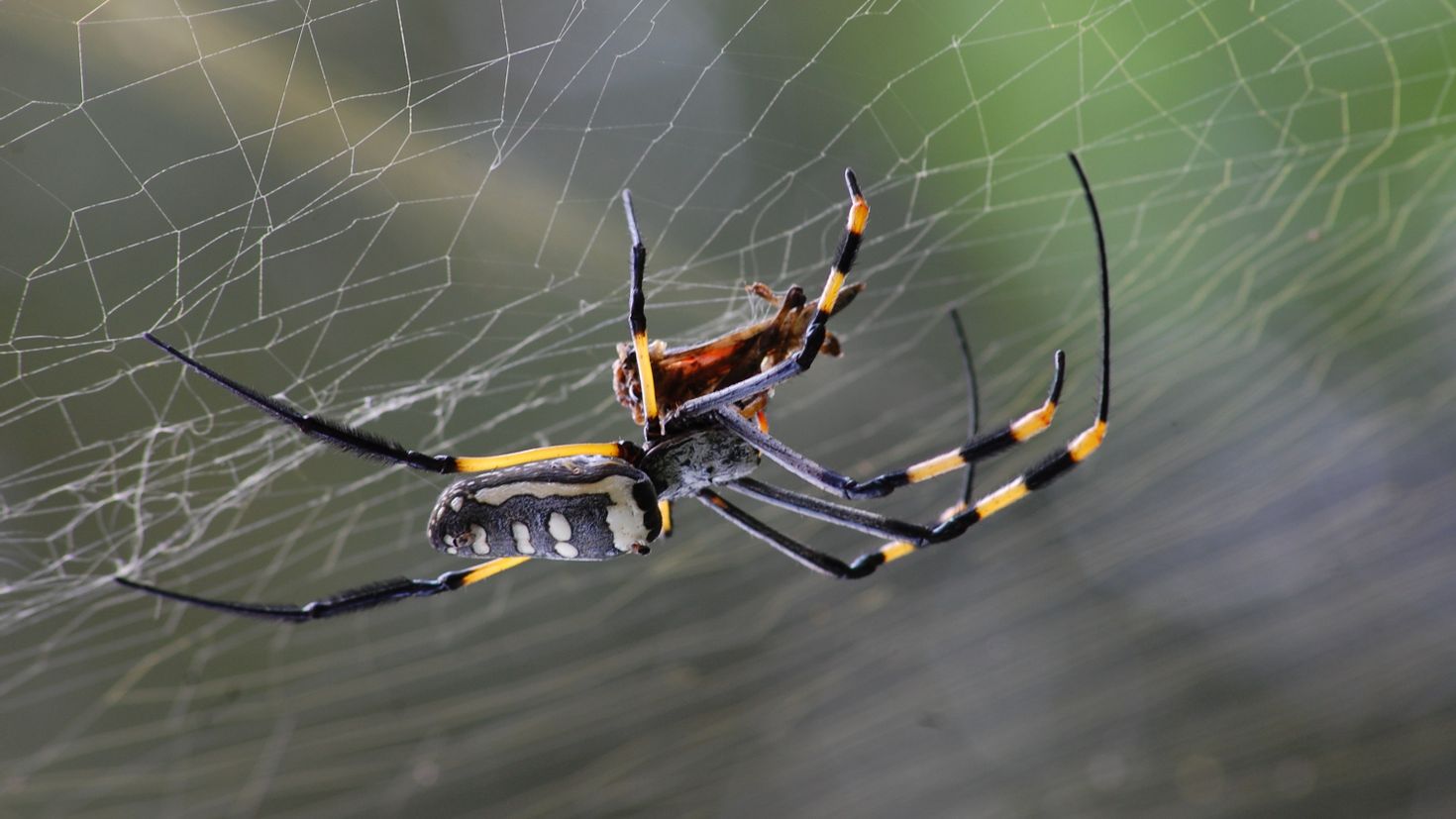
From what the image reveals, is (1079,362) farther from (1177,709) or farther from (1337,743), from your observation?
(1337,743)

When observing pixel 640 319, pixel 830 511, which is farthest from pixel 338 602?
pixel 830 511

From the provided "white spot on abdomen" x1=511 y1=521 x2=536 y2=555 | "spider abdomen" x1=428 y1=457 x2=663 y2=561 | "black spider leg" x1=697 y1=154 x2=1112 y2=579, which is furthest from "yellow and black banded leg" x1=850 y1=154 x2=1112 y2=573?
"white spot on abdomen" x1=511 y1=521 x2=536 y2=555

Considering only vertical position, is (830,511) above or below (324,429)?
below

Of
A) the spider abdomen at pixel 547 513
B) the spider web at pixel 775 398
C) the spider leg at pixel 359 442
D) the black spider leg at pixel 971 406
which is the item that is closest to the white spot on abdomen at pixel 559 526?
the spider abdomen at pixel 547 513

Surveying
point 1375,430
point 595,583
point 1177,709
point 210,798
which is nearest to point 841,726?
point 595,583

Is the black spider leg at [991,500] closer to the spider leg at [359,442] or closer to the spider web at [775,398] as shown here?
the spider leg at [359,442]

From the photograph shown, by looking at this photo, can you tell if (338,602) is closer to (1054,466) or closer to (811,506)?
(811,506)

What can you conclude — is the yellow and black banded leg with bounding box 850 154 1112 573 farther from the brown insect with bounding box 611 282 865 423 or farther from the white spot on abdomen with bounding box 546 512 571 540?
the white spot on abdomen with bounding box 546 512 571 540
